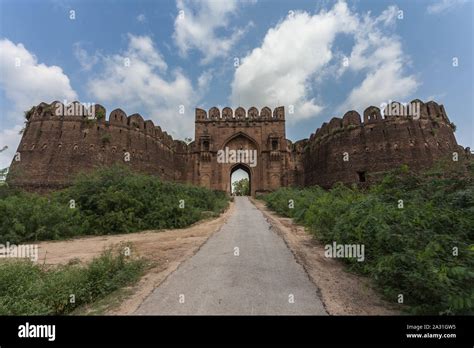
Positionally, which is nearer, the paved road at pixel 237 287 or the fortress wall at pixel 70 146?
the paved road at pixel 237 287

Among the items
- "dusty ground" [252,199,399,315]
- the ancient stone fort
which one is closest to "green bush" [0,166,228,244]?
"dusty ground" [252,199,399,315]

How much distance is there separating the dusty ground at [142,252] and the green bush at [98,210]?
72cm

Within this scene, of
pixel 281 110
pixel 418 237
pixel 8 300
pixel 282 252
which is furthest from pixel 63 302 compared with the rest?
pixel 281 110

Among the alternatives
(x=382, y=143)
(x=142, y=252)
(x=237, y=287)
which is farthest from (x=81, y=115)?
(x=382, y=143)

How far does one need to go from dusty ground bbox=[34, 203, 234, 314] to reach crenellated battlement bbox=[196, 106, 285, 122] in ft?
75.3

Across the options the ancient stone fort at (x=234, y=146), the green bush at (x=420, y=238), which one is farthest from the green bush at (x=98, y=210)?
the ancient stone fort at (x=234, y=146)

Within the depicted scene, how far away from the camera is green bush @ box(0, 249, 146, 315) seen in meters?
2.86

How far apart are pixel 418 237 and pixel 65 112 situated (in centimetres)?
2797

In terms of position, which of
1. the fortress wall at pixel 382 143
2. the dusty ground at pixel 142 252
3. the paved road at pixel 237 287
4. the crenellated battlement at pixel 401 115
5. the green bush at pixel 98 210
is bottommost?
the dusty ground at pixel 142 252

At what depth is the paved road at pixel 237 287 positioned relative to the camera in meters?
2.62

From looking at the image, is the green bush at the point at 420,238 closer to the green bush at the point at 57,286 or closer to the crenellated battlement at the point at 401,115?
the green bush at the point at 57,286

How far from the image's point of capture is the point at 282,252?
5.24 meters
